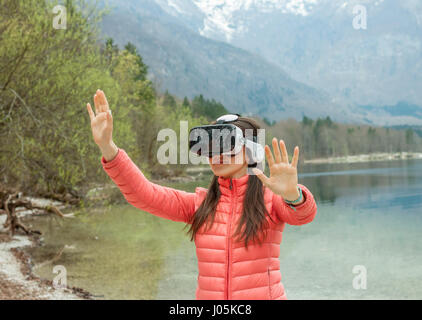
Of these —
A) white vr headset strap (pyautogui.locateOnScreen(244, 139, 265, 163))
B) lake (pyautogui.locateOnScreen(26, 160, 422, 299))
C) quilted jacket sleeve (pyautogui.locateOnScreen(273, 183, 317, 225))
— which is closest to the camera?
quilted jacket sleeve (pyautogui.locateOnScreen(273, 183, 317, 225))

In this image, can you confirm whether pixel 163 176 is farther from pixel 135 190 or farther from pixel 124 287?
pixel 135 190

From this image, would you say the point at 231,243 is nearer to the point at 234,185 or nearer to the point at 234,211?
the point at 234,211

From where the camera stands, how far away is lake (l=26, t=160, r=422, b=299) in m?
10.8

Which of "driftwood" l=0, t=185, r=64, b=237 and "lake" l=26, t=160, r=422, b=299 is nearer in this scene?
"lake" l=26, t=160, r=422, b=299

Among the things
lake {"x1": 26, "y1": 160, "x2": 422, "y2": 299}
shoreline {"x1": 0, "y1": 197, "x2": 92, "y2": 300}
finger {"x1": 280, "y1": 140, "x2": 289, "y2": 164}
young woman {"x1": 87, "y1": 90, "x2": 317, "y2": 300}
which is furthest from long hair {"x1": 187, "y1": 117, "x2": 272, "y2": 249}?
lake {"x1": 26, "y1": 160, "x2": 422, "y2": 299}

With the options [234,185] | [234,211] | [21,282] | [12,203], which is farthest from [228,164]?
[12,203]

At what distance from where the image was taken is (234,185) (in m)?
2.40

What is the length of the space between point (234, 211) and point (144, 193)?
1.72ft

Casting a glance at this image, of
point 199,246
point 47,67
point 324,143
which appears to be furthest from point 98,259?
point 324,143

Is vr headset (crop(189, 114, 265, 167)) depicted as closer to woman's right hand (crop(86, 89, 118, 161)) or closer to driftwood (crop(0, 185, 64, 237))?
woman's right hand (crop(86, 89, 118, 161))

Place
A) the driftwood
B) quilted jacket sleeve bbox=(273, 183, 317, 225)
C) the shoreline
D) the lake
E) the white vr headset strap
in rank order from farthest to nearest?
the driftwood
the lake
the shoreline
the white vr headset strap
quilted jacket sleeve bbox=(273, 183, 317, 225)

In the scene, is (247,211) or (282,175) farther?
(247,211)

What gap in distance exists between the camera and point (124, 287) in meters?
10.2

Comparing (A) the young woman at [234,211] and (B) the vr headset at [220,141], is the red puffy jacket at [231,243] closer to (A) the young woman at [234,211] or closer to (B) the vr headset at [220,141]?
(A) the young woman at [234,211]
